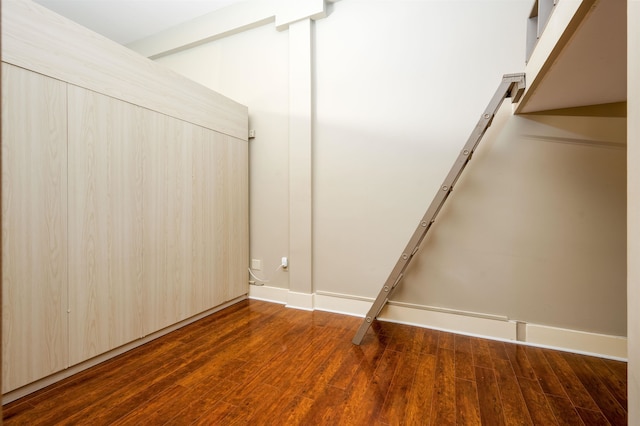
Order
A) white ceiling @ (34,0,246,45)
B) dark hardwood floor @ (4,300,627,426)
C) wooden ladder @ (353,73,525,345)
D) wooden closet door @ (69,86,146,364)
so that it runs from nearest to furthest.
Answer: dark hardwood floor @ (4,300,627,426), wooden closet door @ (69,86,146,364), wooden ladder @ (353,73,525,345), white ceiling @ (34,0,246,45)

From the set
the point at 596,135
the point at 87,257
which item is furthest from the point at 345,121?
the point at 87,257

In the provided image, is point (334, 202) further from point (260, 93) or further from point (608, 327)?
point (608, 327)

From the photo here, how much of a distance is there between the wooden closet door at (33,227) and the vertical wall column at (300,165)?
5.16 feet

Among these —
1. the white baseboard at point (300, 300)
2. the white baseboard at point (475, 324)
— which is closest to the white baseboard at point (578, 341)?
the white baseboard at point (475, 324)

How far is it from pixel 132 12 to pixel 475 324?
13.3 feet

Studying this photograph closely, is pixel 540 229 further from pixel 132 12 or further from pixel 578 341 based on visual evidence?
pixel 132 12

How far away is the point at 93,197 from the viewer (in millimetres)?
1825

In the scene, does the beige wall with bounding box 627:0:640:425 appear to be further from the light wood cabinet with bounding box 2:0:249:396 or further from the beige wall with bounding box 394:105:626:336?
the light wood cabinet with bounding box 2:0:249:396

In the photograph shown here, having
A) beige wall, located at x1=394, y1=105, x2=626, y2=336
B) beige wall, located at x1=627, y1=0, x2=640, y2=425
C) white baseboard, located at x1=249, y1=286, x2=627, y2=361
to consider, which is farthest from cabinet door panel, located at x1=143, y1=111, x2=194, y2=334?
beige wall, located at x1=627, y1=0, x2=640, y2=425

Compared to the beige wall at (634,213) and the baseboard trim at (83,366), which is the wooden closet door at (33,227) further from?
the beige wall at (634,213)

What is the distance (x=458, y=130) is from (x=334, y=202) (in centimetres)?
108

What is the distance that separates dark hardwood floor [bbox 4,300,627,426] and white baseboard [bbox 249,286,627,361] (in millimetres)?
72

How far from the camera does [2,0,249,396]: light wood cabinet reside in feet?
5.07

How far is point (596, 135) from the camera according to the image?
2025 mm
